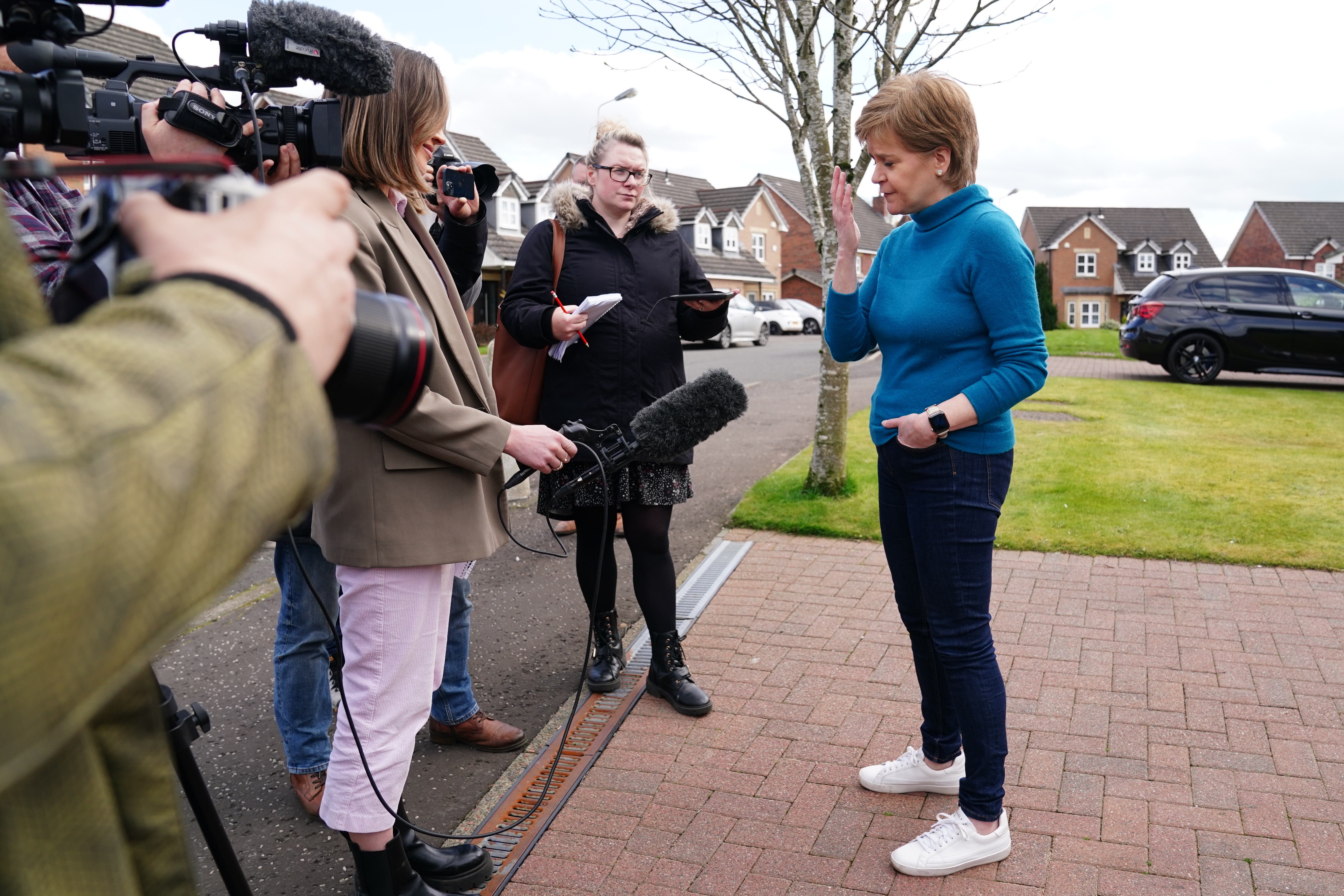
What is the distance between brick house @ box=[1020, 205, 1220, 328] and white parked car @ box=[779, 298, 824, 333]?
3218cm

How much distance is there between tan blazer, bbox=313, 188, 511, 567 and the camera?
2383 mm

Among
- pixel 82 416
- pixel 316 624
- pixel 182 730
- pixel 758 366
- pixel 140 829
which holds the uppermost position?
pixel 82 416

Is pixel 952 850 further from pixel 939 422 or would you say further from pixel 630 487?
pixel 630 487

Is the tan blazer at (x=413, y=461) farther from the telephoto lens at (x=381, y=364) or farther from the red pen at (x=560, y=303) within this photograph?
the telephoto lens at (x=381, y=364)

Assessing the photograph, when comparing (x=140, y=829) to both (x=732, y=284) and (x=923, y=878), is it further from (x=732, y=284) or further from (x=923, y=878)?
(x=732, y=284)

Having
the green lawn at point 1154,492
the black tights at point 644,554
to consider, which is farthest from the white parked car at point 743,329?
the black tights at point 644,554

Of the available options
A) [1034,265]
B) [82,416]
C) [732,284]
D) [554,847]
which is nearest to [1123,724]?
[1034,265]

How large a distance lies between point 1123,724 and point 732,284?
46.0 m

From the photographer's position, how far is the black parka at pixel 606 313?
12.5 feet

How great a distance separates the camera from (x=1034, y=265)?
2.76 metres

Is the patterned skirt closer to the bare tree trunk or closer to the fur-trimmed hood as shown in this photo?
the fur-trimmed hood

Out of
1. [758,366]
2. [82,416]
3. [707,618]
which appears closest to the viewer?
[82,416]

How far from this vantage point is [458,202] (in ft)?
10.3

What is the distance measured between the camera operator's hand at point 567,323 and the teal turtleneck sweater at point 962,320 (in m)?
1.11
